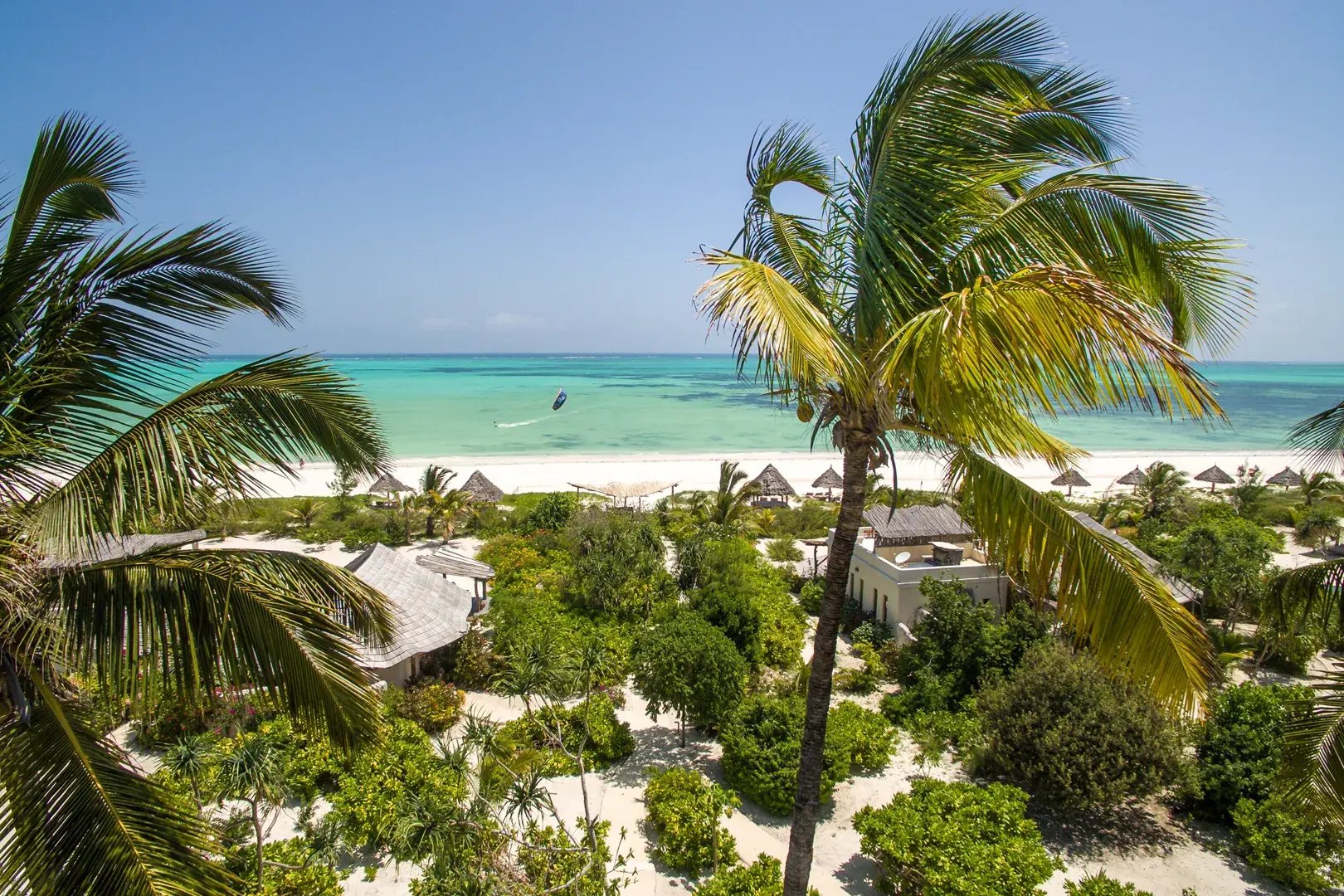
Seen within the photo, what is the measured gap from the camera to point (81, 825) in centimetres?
290

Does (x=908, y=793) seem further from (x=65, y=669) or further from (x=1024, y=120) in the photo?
(x=65, y=669)

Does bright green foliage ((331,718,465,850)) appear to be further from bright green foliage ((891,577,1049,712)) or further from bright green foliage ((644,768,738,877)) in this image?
bright green foliage ((891,577,1049,712))

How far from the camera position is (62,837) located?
2.86 meters

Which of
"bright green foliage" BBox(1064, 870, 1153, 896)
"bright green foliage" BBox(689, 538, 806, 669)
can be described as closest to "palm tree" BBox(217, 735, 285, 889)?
"bright green foliage" BBox(689, 538, 806, 669)

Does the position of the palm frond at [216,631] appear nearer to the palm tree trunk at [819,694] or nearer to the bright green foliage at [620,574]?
the palm tree trunk at [819,694]

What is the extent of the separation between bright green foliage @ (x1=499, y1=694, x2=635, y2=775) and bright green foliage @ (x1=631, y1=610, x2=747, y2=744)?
649 mm

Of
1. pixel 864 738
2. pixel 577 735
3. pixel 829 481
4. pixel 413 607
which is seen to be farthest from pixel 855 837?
pixel 829 481

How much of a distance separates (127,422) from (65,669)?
1282 mm

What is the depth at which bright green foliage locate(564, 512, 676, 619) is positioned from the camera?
15516mm

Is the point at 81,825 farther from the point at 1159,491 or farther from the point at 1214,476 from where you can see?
the point at 1214,476

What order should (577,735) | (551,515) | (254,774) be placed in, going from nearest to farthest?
(254,774) < (577,735) < (551,515)

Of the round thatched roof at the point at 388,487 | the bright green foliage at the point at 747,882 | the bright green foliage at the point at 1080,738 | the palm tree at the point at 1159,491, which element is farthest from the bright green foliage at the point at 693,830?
the palm tree at the point at 1159,491

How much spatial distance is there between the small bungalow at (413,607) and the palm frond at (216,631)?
7.75 metres

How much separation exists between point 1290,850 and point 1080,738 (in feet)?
7.36
